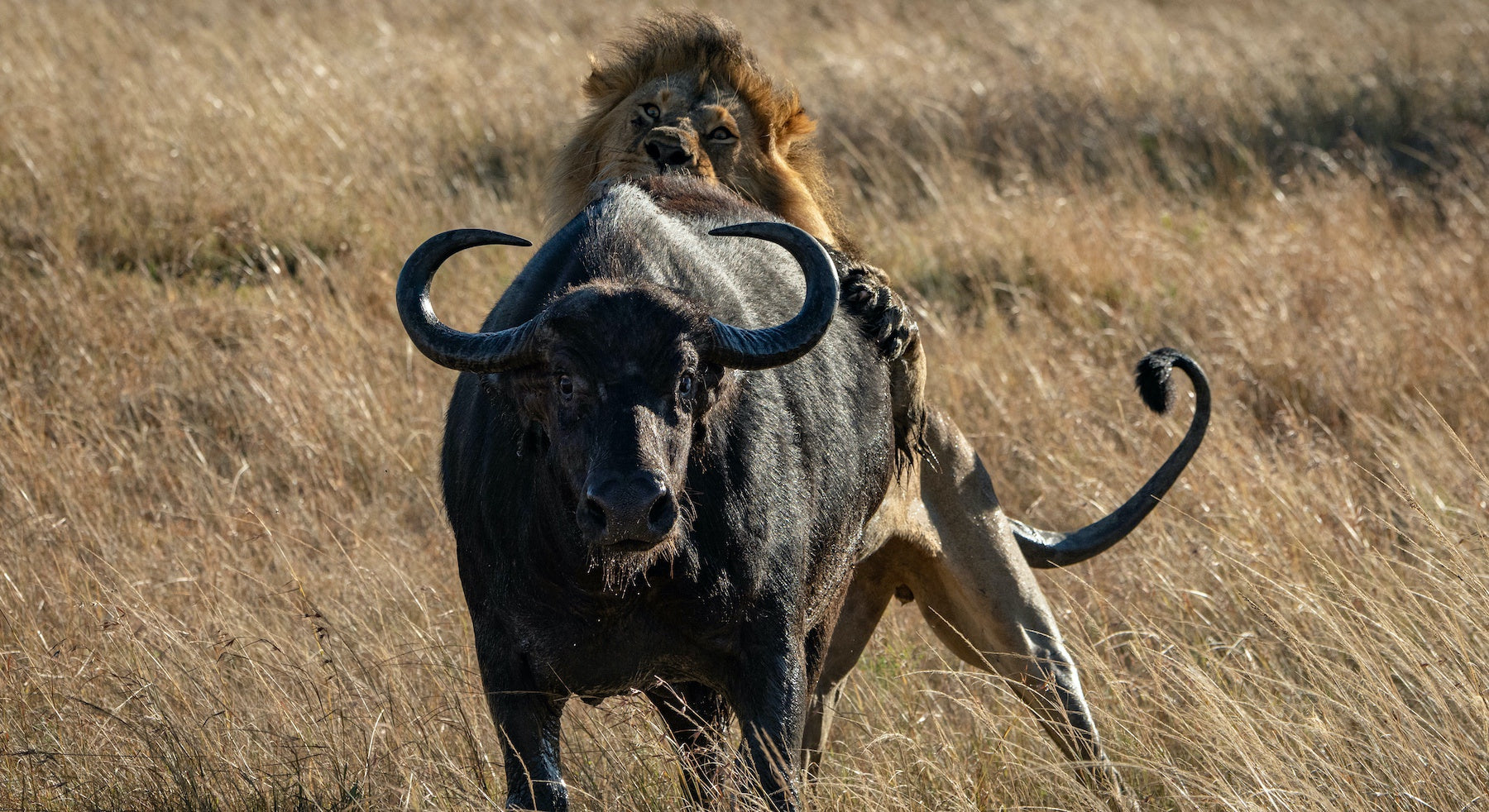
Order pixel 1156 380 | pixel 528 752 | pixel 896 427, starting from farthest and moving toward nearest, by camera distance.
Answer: pixel 1156 380 < pixel 896 427 < pixel 528 752

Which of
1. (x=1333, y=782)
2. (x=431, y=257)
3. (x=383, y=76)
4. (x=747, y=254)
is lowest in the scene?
(x=383, y=76)

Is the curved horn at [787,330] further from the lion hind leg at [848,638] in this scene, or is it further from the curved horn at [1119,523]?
the curved horn at [1119,523]

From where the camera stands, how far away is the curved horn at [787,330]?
3246 millimetres

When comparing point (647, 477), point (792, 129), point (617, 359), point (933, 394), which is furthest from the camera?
point (933, 394)

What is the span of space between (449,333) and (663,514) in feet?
2.24

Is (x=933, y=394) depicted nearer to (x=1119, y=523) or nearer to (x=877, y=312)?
(x=1119, y=523)

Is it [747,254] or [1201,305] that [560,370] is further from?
[1201,305]

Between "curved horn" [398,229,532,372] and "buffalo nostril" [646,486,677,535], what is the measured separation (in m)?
0.50

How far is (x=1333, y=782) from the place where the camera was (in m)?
3.54

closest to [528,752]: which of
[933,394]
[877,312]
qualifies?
[877,312]

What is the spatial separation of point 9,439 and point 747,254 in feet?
12.1

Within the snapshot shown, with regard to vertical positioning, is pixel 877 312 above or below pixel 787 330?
below

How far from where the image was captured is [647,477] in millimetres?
2906

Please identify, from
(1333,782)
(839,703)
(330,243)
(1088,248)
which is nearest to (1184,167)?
(1088,248)
